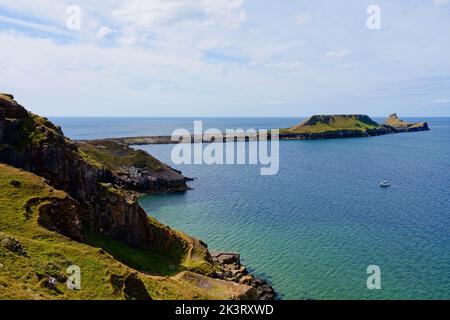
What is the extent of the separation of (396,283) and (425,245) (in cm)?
2036

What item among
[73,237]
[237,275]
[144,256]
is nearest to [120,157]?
[144,256]

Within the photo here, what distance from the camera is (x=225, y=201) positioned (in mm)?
118188

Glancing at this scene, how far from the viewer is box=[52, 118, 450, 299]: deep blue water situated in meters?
64.0

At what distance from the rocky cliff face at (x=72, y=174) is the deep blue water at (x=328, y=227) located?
18.9m

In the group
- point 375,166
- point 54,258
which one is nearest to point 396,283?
point 54,258

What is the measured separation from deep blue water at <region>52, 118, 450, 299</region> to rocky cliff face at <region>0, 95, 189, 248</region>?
18.9 meters

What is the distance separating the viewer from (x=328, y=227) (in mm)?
90438

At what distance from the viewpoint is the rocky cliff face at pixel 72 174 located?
204 ft
